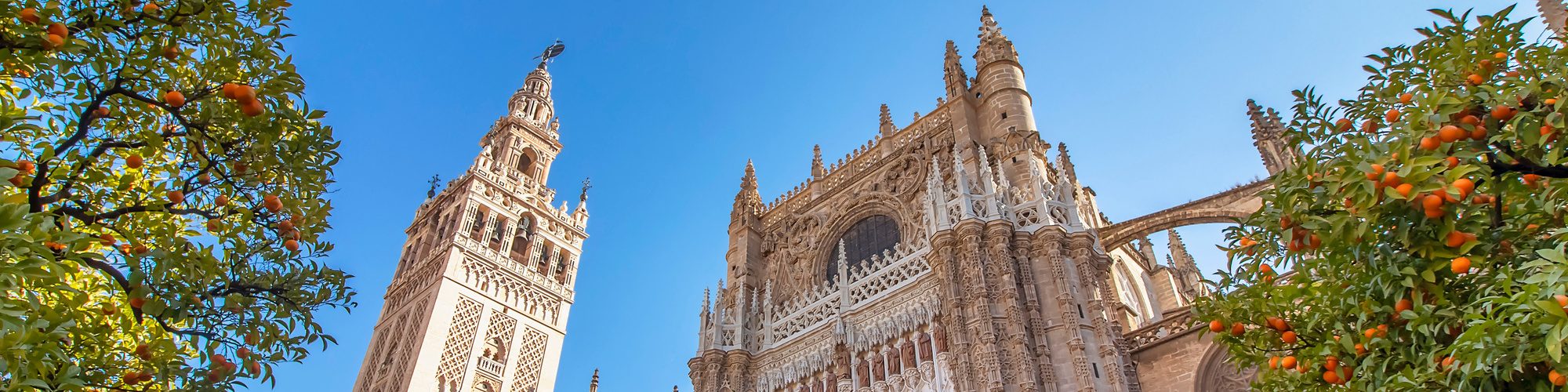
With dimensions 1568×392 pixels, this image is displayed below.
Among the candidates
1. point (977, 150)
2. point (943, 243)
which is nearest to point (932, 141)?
point (977, 150)

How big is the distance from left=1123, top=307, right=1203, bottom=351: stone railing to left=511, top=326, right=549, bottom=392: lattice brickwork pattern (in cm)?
2083

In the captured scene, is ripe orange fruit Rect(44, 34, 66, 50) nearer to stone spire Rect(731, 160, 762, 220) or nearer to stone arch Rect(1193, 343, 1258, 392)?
stone arch Rect(1193, 343, 1258, 392)

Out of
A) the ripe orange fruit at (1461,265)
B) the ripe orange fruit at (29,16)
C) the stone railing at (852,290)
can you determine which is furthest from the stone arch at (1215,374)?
the ripe orange fruit at (29,16)

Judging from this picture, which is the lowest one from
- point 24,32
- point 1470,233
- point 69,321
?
point 69,321

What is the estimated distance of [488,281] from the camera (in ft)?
104

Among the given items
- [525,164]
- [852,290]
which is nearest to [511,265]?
[525,164]

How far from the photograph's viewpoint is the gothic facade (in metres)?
28.4

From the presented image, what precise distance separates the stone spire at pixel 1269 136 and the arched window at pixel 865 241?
7.75 metres

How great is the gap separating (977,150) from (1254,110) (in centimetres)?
628

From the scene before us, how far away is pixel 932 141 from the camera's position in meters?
20.5

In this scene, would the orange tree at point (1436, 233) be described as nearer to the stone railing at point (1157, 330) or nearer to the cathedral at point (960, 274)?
the cathedral at point (960, 274)

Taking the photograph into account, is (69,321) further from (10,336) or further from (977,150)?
(977,150)

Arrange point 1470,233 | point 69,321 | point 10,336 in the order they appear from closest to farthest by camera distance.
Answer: point 10,336
point 69,321
point 1470,233

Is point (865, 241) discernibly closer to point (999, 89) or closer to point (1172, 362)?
point (999, 89)
